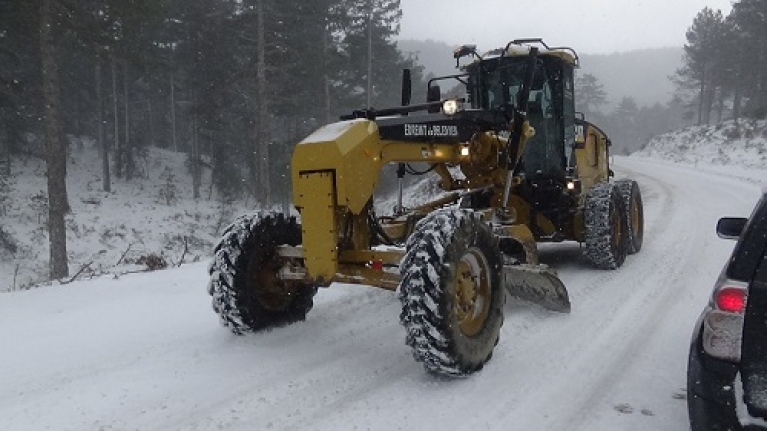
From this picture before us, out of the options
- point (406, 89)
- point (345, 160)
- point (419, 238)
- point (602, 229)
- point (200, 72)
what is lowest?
point (602, 229)

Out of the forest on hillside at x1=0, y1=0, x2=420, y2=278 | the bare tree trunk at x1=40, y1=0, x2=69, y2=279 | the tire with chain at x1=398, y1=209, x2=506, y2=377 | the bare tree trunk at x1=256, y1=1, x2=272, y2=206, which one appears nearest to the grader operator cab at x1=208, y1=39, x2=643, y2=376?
the tire with chain at x1=398, y1=209, x2=506, y2=377

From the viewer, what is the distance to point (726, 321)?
9.36 ft

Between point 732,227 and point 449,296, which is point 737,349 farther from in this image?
point 449,296

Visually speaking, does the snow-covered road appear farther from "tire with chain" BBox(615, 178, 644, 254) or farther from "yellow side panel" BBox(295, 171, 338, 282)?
"tire with chain" BBox(615, 178, 644, 254)

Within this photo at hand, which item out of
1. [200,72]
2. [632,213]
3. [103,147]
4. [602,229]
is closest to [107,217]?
[103,147]

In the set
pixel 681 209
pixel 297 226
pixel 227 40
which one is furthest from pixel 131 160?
pixel 297 226

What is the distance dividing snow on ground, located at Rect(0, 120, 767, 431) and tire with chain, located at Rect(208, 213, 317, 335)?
187 mm

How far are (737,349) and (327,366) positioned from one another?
283 centimetres

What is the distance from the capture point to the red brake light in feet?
9.27

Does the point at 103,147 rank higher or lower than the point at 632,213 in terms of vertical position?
higher

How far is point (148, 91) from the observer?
41094mm

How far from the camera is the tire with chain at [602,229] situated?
7938 mm

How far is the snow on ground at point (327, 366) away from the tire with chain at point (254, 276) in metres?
0.19

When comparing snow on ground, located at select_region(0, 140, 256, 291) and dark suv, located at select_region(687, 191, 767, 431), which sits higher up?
dark suv, located at select_region(687, 191, 767, 431)
